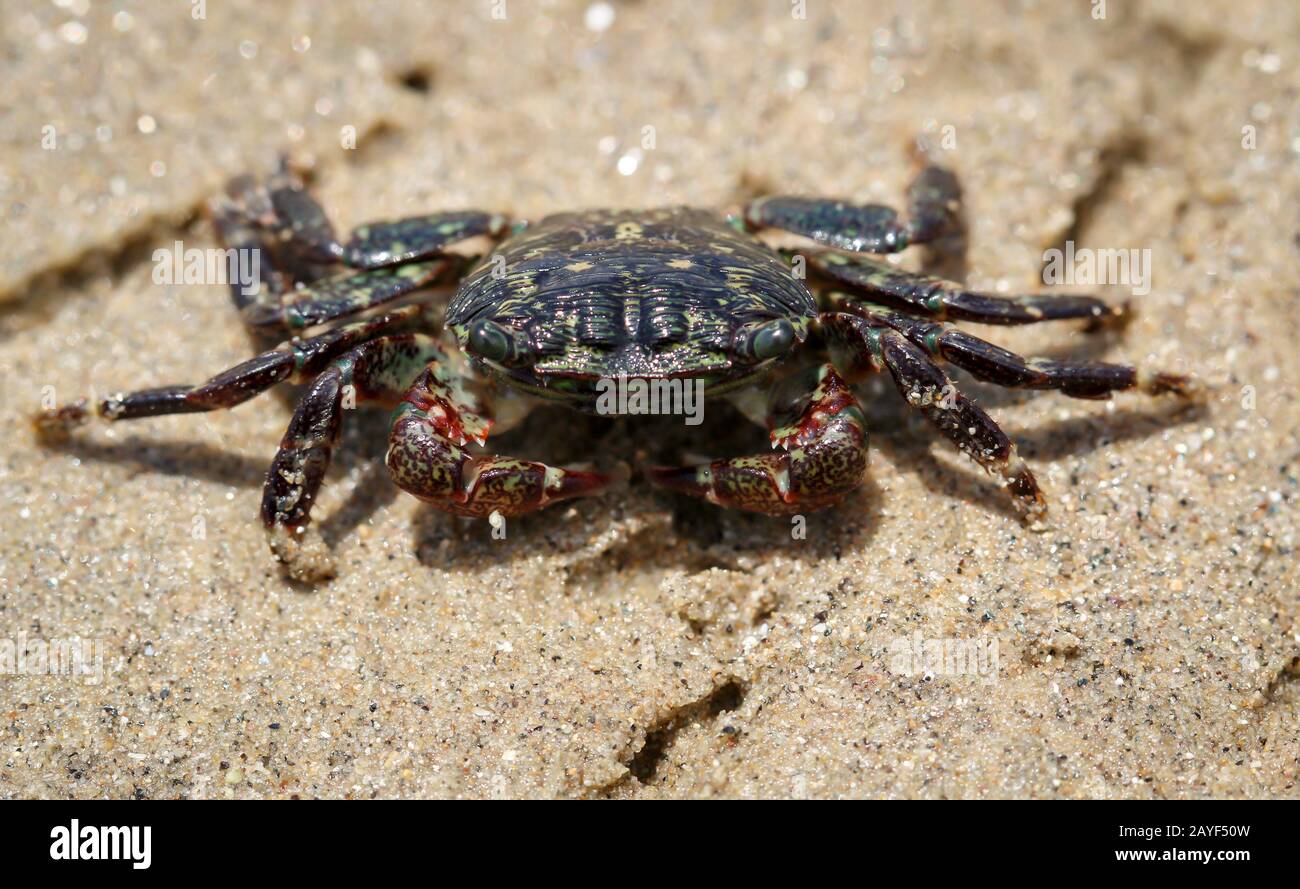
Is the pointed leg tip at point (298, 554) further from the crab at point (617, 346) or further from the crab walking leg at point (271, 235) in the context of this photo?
the crab walking leg at point (271, 235)

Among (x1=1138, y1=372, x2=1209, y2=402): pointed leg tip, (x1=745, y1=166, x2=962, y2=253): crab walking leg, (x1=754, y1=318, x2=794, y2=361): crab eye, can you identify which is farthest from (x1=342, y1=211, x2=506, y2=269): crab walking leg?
(x1=1138, y1=372, x2=1209, y2=402): pointed leg tip

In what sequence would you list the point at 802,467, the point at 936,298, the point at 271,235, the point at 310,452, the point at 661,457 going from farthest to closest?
the point at 271,235 → the point at 661,457 → the point at 936,298 → the point at 310,452 → the point at 802,467

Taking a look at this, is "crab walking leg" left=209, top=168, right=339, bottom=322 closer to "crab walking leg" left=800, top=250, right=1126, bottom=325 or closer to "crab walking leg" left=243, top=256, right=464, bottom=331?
"crab walking leg" left=243, top=256, right=464, bottom=331

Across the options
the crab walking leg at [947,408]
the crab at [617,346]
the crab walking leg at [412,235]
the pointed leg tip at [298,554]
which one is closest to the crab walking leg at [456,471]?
the crab at [617,346]

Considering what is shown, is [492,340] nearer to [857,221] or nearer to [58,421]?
[857,221]

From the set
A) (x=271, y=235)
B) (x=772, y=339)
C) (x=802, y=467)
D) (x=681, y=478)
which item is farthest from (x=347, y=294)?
(x=802, y=467)
